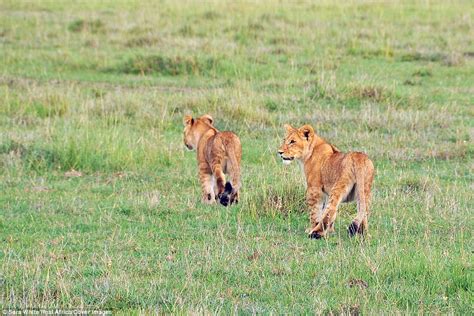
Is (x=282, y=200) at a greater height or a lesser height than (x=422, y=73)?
greater

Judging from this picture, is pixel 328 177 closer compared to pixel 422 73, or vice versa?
pixel 328 177

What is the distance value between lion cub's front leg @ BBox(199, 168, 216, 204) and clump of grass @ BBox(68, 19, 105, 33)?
12.2m

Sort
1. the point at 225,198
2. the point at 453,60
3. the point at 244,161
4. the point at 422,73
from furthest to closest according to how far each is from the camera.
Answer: the point at 453,60
the point at 422,73
the point at 244,161
the point at 225,198

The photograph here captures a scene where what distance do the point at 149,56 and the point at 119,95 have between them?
3.13m

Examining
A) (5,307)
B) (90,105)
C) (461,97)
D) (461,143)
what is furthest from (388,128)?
(5,307)

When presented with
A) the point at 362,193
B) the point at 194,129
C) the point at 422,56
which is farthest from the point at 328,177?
the point at 422,56

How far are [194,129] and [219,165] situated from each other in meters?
0.73

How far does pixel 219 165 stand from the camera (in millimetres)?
7941

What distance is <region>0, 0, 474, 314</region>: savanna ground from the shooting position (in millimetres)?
5680

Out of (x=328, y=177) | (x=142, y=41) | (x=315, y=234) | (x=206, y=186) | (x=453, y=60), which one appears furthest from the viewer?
(x=142, y=41)

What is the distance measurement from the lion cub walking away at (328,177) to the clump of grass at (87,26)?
13.2 m

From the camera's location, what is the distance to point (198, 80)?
1530 cm

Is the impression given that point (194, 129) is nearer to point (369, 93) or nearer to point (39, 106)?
point (39, 106)

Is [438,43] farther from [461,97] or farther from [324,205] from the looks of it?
[324,205]
